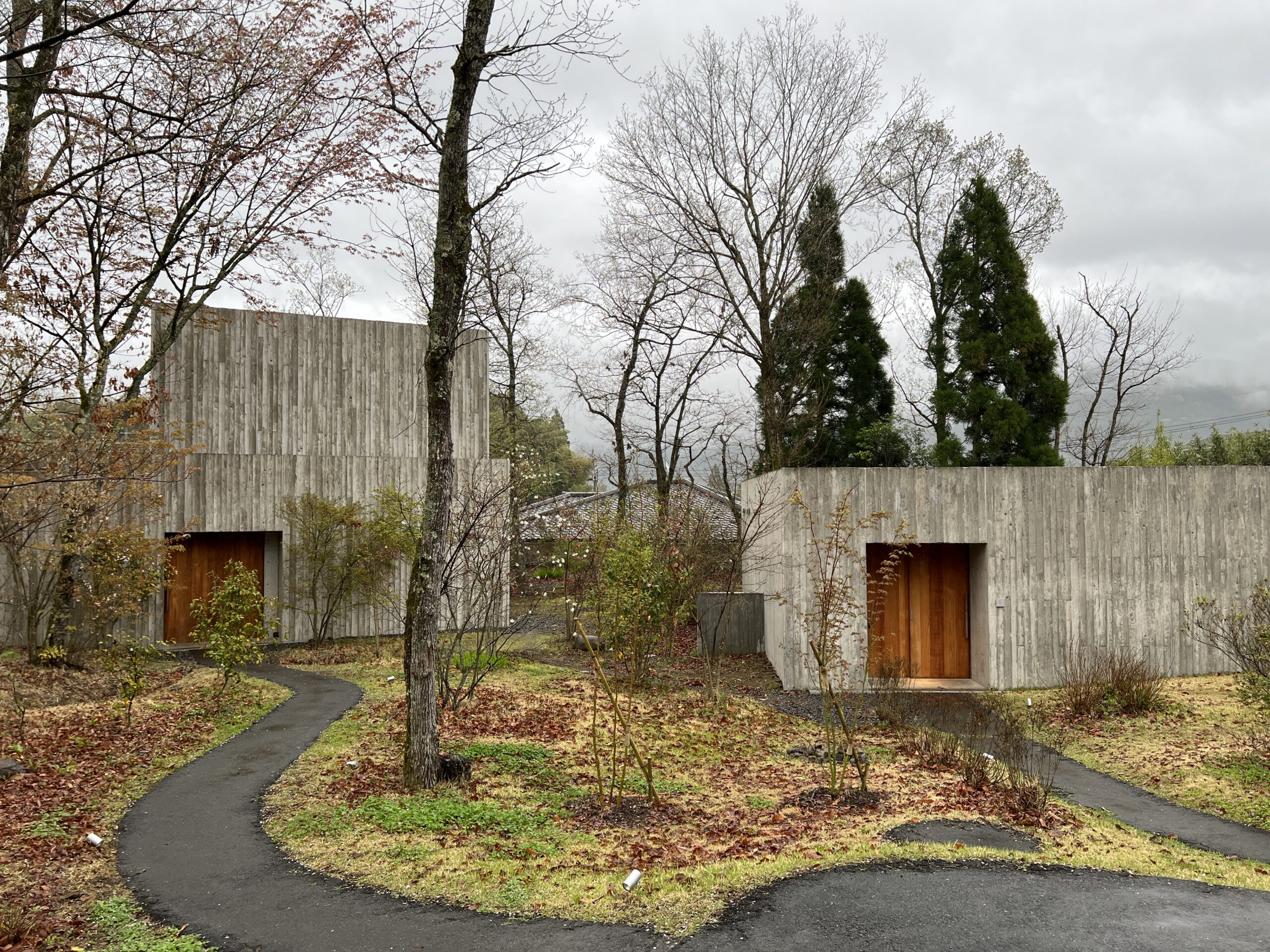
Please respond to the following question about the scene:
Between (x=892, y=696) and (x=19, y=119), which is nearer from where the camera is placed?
(x=19, y=119)

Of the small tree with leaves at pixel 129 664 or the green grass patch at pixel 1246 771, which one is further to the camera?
the small tree with leaves at pixel 129 664

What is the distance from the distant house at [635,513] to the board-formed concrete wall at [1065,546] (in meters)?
4.03

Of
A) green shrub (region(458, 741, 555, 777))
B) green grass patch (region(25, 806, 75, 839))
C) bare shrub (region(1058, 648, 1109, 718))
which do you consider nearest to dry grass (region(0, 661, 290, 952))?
green grass patch (region(25, 806, 75, 839))

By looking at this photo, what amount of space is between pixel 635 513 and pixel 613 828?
1204cm

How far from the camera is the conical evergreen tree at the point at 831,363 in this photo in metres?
23.5

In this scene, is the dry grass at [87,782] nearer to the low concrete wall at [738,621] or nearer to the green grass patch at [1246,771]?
the low concrete wall at [738,621]

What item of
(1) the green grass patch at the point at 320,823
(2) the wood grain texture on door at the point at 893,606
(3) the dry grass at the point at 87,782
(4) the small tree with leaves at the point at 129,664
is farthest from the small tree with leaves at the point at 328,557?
(1) the green grass patch at the point at 320,823

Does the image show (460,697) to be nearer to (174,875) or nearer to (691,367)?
(174,875)

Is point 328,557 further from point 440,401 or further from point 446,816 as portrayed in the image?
point 446,816

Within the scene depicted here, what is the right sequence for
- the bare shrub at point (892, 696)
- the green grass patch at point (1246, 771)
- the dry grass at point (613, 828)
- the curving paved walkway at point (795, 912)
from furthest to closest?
1. the bare shrub at point (892, 696)
2. the green grass patch at point (1246, 771)
3. the dry grass at point (613, 828)
4. the curving paved walkway at point (795, 912)

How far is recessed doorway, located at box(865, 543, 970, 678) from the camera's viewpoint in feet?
46.9

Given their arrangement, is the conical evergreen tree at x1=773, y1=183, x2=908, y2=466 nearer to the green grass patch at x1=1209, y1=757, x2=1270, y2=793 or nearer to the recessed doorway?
the recessed doorway

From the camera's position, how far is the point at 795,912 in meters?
A: 5.21

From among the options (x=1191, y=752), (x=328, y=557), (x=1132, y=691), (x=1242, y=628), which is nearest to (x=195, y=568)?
(x=328, y=557)
